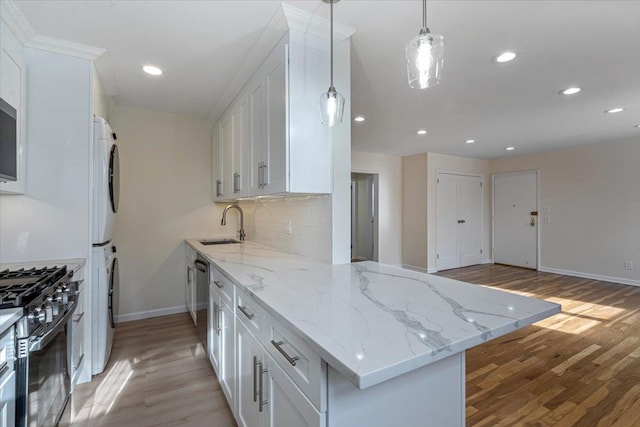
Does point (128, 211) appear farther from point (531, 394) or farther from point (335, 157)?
point (531, 394)

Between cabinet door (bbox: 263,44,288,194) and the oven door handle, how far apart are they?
1.28m

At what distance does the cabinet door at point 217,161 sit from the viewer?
3414 millimetres

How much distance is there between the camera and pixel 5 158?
1.67 meters

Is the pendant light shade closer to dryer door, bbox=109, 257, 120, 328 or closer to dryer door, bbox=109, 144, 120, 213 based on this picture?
dryer door, bbox=109, 144, 120, 213

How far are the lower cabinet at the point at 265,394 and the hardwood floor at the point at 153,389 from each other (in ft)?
Answer: 1.52

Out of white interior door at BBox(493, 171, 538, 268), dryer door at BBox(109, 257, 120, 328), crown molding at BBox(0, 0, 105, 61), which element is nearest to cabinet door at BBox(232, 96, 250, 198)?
crown molding at BBox(0, 0, 105, 61)

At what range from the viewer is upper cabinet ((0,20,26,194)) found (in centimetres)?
174

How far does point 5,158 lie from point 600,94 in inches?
185

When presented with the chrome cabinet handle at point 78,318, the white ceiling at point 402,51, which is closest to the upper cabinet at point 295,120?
the white ceiling at point 402,51

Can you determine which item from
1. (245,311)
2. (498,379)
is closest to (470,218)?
(498,379)

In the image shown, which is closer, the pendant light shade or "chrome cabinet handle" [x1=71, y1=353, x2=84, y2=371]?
the pendant light shade

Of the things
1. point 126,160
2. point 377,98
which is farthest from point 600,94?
point 126,160

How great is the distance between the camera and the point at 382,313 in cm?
107

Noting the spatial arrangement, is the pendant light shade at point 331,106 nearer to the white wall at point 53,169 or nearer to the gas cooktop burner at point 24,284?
the gas cooktop burner at point 24,284
